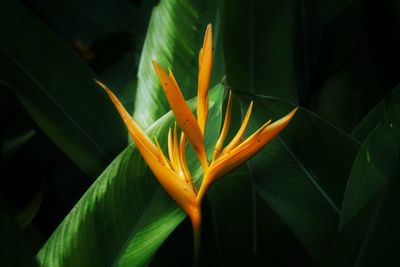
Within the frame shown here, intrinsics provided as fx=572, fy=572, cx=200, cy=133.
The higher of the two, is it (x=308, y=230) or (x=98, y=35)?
(x=98, y=35)

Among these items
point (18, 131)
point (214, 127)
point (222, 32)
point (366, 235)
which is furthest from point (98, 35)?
point (366, 235)

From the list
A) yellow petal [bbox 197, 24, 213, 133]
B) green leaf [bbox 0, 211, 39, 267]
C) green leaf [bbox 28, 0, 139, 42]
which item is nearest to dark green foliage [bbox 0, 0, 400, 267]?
green leaf [bbox 0, 211, 39, 267]

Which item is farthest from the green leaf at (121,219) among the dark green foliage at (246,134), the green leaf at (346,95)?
the green leaf at (346,95)

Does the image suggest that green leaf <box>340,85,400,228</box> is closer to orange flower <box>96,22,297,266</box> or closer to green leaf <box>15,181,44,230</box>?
orange flower <box>96,22,297,266</box>

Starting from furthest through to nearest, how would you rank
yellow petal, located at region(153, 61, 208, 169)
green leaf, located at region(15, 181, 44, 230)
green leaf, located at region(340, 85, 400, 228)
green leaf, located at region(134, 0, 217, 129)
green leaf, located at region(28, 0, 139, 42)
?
green leaf, located at region(28, 0, 139, 42) < green leaf, located at region(134, 0, 217, 129) < green leaf, located at region(15, 181, 44, 230) < green leaf, located at region(340, 85, 400, 228) < yellow petal, located at region(153, 61, 208, 169)

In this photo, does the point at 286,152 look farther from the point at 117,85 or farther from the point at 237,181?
the point at 117,85

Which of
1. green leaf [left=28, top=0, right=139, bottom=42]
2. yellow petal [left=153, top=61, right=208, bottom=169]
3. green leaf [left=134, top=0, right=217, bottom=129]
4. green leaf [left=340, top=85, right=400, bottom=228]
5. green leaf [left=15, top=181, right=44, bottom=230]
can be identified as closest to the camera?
yellow petal [left=153, top=61, right=208, bottom=169]

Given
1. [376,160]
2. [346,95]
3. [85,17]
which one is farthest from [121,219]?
[85,17]

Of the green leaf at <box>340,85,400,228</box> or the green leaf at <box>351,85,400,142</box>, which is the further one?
the green leaf at <box>351,85,400,142</box>
